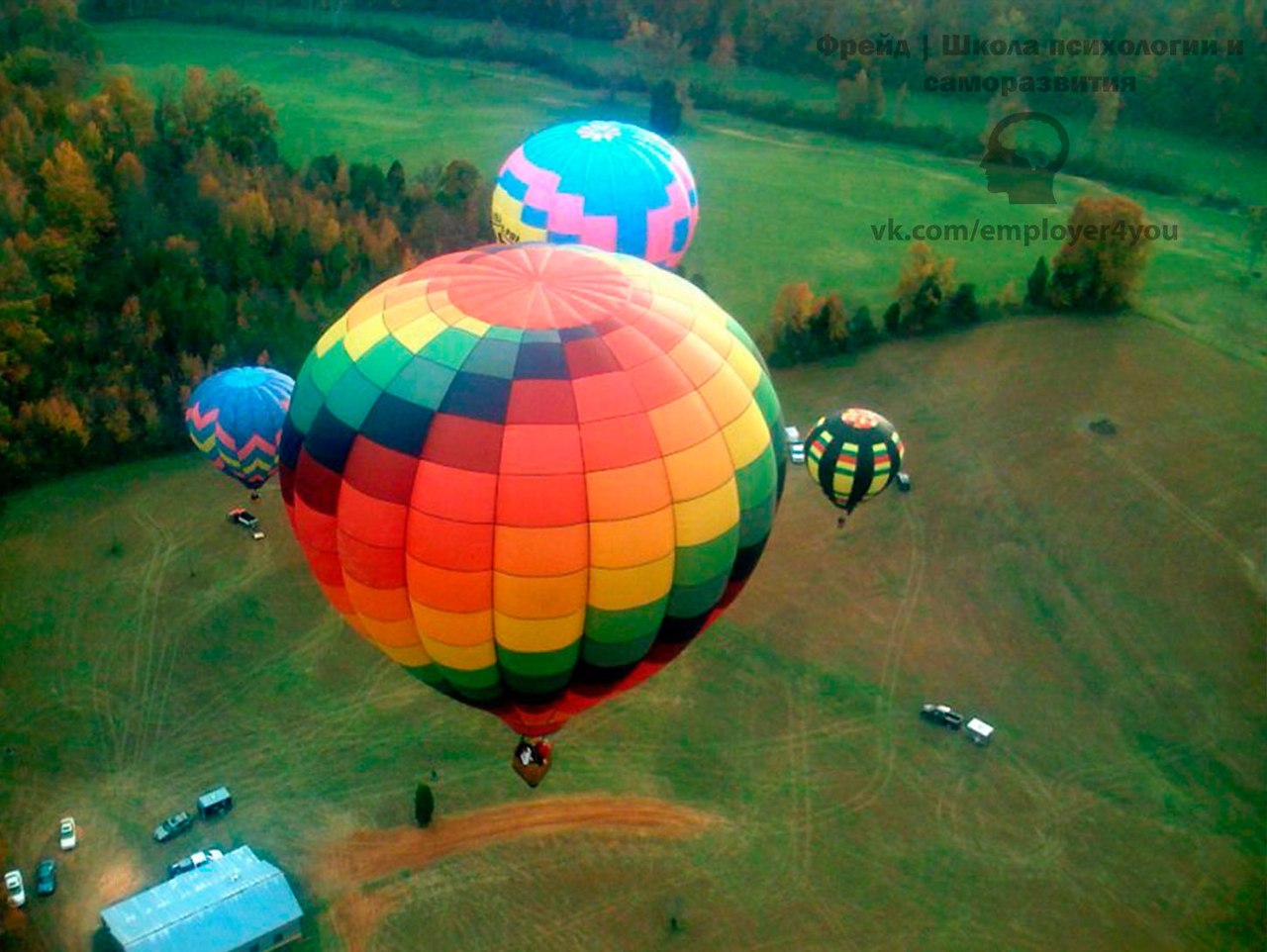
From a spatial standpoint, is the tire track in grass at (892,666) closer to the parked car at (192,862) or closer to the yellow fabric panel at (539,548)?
the yellow fabric panel at (539,548)

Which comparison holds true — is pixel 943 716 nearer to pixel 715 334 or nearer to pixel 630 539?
pixel 715 334

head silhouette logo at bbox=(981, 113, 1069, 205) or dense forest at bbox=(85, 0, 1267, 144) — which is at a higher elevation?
dense forest at bbox=(85, 0, 1267, 144)

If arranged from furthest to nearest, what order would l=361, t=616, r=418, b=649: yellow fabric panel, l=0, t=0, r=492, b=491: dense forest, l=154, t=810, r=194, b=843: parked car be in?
l=0, t=0, r=492, b=491: dense forest, l=154, t=810, r=194, b=843: parked car, l=361, t=616, r=418, b=649: yellow fabric panel

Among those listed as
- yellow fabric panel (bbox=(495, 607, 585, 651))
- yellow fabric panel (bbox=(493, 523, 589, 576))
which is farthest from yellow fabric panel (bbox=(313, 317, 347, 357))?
yellow fabric panel (bbox=(495, 607, 585, 651))

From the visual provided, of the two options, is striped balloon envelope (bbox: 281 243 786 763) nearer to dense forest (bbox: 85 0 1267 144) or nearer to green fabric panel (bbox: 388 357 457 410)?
green fabric panel (bbox: 388 357 457 410)

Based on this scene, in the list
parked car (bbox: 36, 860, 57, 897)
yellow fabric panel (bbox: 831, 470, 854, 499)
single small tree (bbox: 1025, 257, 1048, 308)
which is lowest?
parked car (bbox: 36, 860, 57, 897)

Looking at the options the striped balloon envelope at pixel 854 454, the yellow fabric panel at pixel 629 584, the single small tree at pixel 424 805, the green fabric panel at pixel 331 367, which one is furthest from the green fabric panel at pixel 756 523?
the striped balloon envelope at pixel 854 454

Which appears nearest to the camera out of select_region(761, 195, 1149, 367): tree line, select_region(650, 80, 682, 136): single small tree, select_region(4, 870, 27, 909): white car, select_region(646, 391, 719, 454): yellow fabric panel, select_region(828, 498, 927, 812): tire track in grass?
select_region(646, 391, 719, 454): yellow fabric panel

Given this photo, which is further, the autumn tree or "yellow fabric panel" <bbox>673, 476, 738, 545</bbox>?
the autumn tree

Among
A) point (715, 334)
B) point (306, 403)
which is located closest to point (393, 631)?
point (306, 403)
